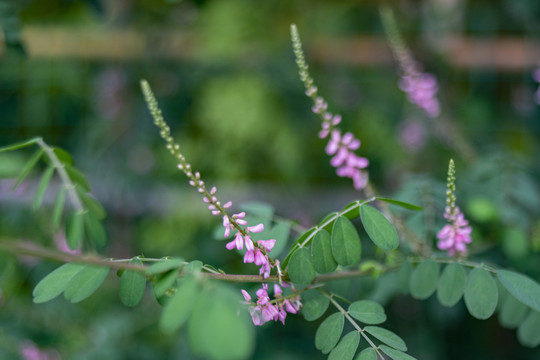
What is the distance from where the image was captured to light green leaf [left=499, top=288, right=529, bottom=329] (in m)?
0.98

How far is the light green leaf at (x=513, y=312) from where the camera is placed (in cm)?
98

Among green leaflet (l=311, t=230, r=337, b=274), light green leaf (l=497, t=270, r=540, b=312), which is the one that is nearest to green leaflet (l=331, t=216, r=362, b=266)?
green leaflet (l=311, t=230, r=337, b=274)

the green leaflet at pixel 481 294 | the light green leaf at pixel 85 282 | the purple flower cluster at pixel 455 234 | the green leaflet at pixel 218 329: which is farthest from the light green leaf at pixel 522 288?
the light green leaf at pixel 85 282

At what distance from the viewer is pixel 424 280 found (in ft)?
3.04

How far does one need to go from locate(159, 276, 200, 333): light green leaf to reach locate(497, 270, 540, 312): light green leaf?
1.68 feet

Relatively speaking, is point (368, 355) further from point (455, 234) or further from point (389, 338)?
point (455, 234)

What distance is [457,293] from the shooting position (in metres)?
0.87

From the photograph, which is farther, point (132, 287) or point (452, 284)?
point (452, 284)

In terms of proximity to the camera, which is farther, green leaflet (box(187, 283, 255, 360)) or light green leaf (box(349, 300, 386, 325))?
light green leaf (box(349, 300, 386, 325))

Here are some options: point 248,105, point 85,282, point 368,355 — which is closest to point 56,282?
point 85,282

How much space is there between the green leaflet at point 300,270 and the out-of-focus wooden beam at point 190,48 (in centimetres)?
251

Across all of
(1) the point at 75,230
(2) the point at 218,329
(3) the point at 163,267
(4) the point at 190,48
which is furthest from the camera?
(4) the point at 190,48

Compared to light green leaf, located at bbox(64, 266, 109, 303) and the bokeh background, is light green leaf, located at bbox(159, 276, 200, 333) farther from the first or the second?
the bokeh background

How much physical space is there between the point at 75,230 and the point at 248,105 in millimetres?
2488
